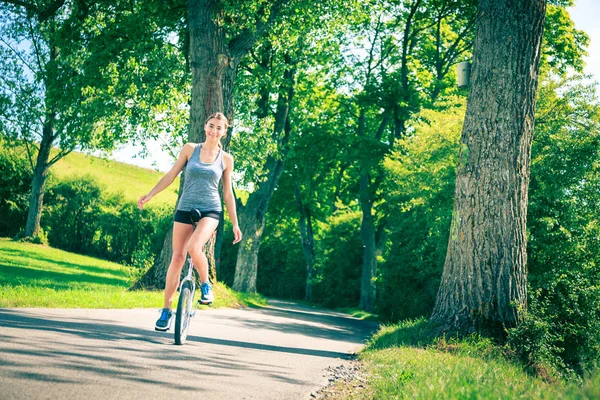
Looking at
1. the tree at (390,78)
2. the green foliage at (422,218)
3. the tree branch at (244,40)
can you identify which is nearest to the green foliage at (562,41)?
the tree at (390,78)

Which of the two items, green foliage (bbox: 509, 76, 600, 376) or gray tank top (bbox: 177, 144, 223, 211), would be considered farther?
green foliage (bbox: 509, 76, 600, 376)

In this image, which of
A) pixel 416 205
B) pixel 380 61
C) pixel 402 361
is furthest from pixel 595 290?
pixel 380 61

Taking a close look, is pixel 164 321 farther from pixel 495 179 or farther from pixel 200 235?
pixel 495 179

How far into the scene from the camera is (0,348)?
500 cm

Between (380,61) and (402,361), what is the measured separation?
1078 inches

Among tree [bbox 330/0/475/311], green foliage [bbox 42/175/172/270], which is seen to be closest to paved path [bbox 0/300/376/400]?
tree [bbox 330/0/475/311]

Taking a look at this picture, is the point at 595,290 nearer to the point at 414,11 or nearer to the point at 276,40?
the point at 276,40

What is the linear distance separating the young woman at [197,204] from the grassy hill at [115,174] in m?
30.0

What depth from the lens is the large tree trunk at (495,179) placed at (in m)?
8.68

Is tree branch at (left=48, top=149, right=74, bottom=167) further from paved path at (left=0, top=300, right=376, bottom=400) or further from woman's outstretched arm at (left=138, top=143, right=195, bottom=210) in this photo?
woman's outstretched arm at (left=138, top=143, right=195, bottom=210)

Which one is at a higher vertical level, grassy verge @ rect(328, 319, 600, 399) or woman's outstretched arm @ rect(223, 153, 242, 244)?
woman's outstretched arm @ rect(223, 153, 242, 244)

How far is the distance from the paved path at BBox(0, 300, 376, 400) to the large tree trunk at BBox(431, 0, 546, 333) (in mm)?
2103

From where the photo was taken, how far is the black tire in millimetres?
6625

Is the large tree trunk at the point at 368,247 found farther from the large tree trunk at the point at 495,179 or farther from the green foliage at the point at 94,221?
the large tree trunk at the point at 495,179
